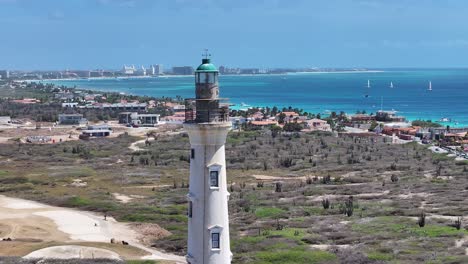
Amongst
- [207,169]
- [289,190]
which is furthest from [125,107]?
[207,169]

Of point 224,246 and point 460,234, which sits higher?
point 224,246

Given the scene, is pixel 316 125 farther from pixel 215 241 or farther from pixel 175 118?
pixel 215 241

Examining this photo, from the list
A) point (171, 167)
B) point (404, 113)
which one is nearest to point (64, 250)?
point (171, 167)

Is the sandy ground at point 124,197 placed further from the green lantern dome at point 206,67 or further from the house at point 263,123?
the house at point 263,123

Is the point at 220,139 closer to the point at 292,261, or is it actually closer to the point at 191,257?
the point at 191,257

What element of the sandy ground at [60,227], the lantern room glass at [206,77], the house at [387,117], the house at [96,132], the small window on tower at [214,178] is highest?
the lantern room glass at [206,77]

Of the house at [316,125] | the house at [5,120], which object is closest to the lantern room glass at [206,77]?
the house at [316,125]

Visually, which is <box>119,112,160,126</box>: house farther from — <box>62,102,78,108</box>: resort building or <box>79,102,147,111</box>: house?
<box>62,102,78,108</box>: resort building
